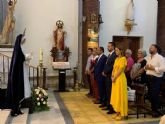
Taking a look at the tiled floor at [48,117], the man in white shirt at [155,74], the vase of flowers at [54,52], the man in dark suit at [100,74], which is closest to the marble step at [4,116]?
the tiled floor at [48,117]

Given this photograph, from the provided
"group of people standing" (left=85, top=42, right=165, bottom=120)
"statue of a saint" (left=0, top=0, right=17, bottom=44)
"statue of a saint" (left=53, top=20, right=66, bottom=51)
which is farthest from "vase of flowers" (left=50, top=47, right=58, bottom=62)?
"group of people standing" (left=85, top=42, right=165, bottom=120)

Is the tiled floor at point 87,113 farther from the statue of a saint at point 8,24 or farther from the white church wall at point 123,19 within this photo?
the white church wall at point 123,19

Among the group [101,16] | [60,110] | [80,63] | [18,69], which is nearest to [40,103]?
[60,110]

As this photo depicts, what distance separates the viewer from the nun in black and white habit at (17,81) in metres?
5.15

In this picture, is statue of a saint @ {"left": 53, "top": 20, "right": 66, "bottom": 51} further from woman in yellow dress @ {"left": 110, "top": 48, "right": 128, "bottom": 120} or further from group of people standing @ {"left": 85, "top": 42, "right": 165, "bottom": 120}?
woman in yellow dress @ {"left": 110, "top": 48, "right": 128, "bottom": 120}

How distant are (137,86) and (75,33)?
15.3 ft

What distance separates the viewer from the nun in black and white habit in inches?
203

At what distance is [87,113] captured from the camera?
6055 mm

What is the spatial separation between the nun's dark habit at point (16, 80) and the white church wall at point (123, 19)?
5.08 metres

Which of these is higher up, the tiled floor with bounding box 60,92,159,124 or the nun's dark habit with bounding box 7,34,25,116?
the nun's dark habit with bounding box 7,34,25,116

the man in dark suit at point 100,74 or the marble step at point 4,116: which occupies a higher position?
the man in dark suit at point 100,74

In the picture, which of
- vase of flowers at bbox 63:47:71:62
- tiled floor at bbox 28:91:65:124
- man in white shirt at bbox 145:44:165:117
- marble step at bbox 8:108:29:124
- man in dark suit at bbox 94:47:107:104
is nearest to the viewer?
marble step at bbox 8:108:29:124

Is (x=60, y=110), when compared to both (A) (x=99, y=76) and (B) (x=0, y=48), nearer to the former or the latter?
(A) (x=99, y=76)

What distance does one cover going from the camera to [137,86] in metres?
5.64
